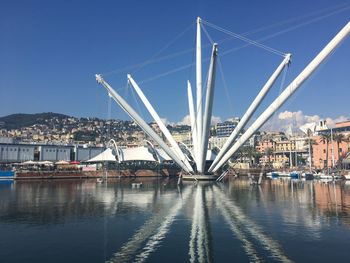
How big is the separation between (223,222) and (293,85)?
1186 inches

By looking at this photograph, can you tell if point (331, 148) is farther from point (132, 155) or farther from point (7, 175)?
point (7, 175)

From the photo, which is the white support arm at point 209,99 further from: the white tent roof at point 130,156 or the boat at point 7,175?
the boat at point 7,175

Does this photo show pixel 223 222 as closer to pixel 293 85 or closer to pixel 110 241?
pixel 110 241

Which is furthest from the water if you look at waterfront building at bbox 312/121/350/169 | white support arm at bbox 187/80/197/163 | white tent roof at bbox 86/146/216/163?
waterfront building at bbox 312/121/350/169

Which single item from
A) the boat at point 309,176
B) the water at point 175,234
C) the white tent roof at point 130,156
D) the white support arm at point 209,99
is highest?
the white support arm at point 209,99

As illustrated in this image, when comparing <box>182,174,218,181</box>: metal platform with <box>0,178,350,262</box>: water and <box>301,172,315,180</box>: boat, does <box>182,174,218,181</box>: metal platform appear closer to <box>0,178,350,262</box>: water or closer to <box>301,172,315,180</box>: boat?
<box>301,172,315,180</box>: boat

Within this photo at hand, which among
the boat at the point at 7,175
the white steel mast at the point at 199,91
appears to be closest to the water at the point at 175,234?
the white steel mast at the point at 199,91

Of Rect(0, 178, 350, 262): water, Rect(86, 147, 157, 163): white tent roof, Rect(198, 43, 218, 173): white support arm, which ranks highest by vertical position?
Rect(198, 43, 218, 173): white support arm

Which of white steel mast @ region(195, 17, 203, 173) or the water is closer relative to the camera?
the water

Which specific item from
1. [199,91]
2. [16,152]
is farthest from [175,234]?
[16,152]

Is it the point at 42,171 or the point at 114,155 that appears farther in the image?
the point at 114,155

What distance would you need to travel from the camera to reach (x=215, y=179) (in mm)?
77312

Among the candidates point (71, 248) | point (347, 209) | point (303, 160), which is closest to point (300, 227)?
point (347, 209)

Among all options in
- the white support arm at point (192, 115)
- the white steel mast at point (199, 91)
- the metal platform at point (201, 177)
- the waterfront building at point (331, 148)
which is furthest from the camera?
the waterfront building at point (331, 148)
